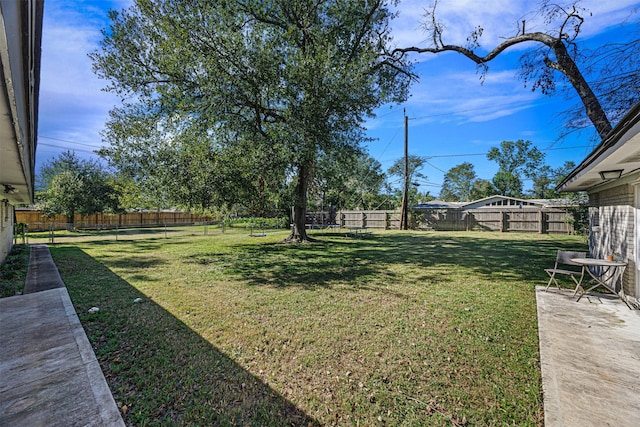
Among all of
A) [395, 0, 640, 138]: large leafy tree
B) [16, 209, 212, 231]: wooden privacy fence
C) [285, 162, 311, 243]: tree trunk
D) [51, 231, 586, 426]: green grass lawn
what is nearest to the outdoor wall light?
[395, 0, 640, 138]: large leafy tree

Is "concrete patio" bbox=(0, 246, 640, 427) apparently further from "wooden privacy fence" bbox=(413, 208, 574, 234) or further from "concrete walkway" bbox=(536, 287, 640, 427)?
"wooden privacy fence" bbox=(413, 208, 574, 234)

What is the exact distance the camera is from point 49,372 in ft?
9.08

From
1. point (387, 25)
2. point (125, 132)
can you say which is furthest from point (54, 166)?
point (387, 25)

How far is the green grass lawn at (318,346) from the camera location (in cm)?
239

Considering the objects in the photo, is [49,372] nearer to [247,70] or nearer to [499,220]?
[247,70]

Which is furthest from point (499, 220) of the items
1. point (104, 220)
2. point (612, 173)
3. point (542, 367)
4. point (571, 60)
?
point (104, 220)

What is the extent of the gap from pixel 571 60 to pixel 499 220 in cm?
1545

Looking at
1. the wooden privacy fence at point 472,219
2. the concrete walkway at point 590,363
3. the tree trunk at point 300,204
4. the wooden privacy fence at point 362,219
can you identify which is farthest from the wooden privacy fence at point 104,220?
the concrete walkway at point 590,363

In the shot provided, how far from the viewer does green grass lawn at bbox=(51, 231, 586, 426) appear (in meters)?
2.39

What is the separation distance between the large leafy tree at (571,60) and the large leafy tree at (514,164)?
3913 centimetres

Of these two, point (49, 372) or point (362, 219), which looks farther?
point (362, 219)

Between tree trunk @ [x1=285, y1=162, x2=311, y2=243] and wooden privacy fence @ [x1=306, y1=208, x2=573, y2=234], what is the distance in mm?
11065

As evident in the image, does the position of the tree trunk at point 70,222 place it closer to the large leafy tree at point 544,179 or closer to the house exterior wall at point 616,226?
the house exterior wall at point 616,226

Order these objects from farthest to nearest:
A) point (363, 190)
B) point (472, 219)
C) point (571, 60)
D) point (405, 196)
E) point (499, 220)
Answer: point (363, 190), point (405, 196), point (472, 219), point (499, 220), point (571, 60)
